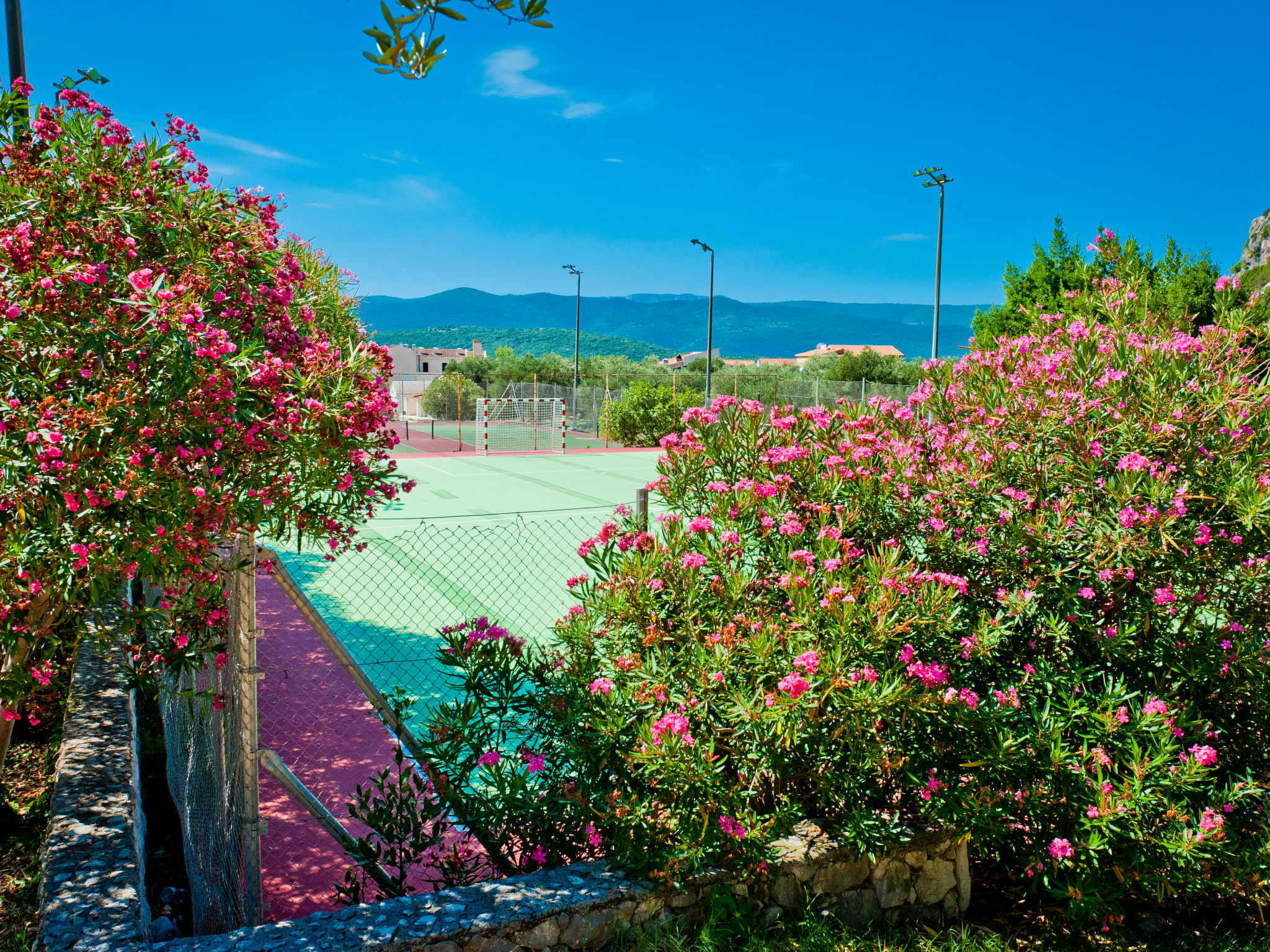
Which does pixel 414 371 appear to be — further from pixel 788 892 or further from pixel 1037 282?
pixel 788 892

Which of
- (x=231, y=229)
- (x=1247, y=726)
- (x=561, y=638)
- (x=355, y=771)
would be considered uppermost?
(x=231, y=229)

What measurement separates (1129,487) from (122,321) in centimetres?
332

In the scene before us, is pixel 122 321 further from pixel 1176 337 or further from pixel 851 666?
pixel 1176 337

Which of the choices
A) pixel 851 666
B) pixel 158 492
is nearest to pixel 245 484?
pixel 158 492

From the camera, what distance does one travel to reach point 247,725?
2.92 m

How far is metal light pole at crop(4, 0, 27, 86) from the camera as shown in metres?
6.07

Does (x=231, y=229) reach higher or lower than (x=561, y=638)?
higher

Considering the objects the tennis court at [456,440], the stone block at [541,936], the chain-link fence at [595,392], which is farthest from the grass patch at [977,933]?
the chain-link fence at [595,392]

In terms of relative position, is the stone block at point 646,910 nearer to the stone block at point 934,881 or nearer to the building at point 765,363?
the stone block at point 934,881

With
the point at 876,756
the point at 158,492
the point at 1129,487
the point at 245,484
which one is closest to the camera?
the point at 158,492

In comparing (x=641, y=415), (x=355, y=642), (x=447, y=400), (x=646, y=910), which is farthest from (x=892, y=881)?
(x=447, y=400)

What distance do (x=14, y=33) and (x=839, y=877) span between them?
749 cm

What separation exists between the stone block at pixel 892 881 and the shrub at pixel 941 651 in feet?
0.54

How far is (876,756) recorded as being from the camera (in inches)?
110
